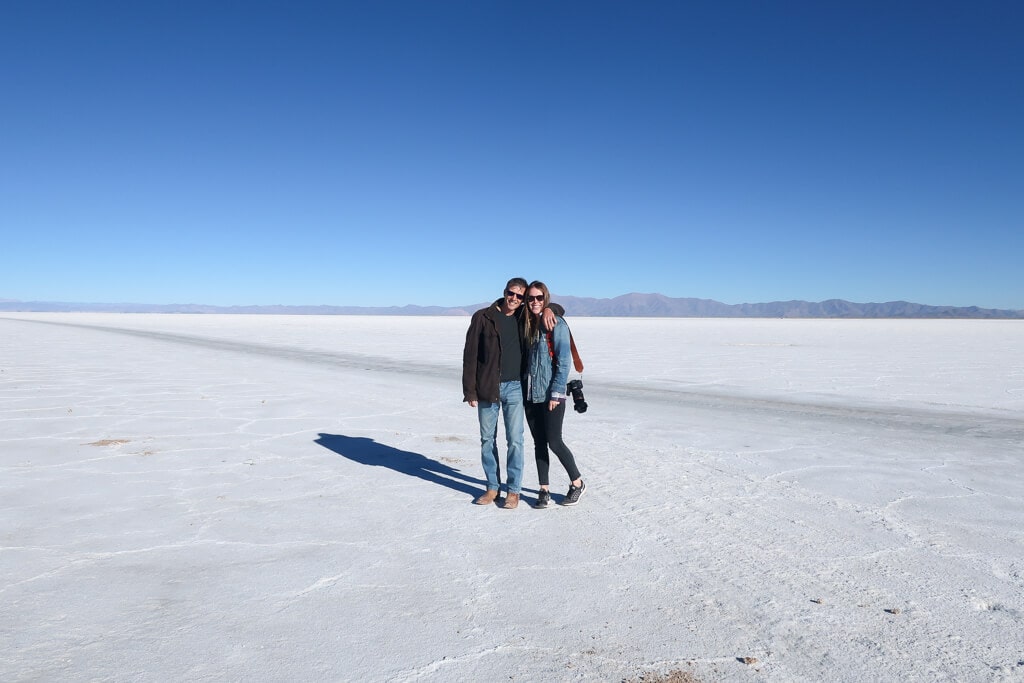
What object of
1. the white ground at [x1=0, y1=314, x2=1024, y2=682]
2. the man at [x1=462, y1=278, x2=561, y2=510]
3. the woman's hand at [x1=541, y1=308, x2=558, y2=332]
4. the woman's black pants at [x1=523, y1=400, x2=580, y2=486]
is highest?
the woman's hand at [x1=541, y1=308, x2=558, y2=332]

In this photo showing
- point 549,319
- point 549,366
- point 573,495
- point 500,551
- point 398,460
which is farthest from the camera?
point 398,460

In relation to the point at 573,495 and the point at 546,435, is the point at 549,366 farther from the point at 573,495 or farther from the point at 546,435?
the point at 573,495

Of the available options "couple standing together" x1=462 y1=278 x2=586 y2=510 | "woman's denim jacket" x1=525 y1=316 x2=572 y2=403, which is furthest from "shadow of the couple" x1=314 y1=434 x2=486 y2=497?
"woman's denim jacket" x1=525 y1=316 x2=572 y2=403

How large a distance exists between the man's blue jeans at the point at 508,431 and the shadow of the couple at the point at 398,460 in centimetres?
42

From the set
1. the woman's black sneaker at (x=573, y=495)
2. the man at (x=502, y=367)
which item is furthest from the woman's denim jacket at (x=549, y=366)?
the woman's black sneaker at (x=573, y=495)

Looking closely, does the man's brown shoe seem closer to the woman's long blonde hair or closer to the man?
the man

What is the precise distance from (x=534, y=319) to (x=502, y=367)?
→ 40 centimetres

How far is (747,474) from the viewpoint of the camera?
5.38 m

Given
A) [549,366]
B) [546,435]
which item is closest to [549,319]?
[549,366]

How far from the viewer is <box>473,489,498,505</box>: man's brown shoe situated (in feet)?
15.2

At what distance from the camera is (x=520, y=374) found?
4484 mm

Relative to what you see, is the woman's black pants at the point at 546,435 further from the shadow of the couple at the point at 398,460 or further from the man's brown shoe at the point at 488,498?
the shadow of the couple at the point at 398,460

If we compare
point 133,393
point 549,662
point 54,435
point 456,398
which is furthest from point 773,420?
point 133,393

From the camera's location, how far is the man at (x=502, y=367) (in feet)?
14.5
